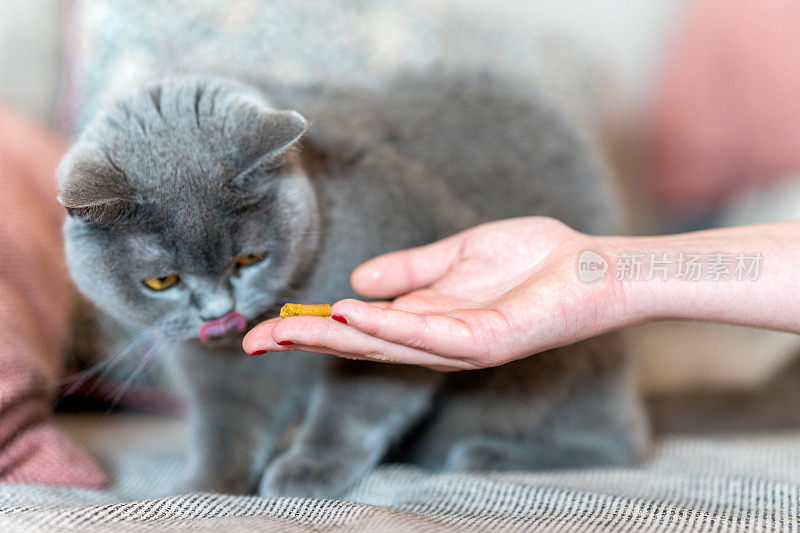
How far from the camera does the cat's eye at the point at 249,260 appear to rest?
932 millimetres

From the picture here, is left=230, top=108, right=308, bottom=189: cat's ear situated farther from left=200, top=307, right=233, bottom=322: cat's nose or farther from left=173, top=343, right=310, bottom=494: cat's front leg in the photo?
left=173, top=343, right=310, bottom=494: cat's front leg

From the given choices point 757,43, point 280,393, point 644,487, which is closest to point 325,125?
point 280,393

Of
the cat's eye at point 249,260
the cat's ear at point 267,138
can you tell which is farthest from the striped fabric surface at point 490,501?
the cat's ear at point 267,138

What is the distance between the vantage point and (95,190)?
0.80m

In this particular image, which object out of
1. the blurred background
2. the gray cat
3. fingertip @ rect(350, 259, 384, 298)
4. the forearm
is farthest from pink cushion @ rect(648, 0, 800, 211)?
fingertip @ rect(350, 259, 384, 298)

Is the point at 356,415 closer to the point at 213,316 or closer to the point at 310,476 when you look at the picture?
the point at 310,476

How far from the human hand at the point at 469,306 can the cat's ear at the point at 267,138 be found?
0.75ft

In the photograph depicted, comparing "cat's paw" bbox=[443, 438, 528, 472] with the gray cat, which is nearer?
the gray cat

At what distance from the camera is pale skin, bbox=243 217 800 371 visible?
2.38ft

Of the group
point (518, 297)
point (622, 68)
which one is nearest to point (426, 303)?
point (518, 297)

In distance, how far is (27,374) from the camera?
37.1 inches

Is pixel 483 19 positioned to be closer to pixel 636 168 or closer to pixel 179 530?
pixel 636 168

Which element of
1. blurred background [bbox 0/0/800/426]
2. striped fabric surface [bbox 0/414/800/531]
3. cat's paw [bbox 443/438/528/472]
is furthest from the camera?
blurred background [bbox 0/0/800/426]

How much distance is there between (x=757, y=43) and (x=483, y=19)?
871 millimetres
